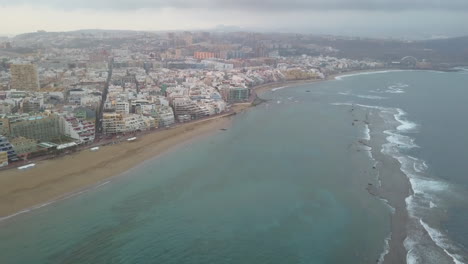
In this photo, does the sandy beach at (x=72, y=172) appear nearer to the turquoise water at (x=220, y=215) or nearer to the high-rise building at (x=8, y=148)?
the turquoise water at (x=220, y=215)

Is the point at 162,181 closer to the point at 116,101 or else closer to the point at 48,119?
the point at 48,119

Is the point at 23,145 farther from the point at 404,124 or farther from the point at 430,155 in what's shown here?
the point at 404,124

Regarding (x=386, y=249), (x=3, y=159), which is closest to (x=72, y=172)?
(x=3, y=159)

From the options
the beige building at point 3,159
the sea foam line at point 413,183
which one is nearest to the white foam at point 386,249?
the sea foam line at point 413,183

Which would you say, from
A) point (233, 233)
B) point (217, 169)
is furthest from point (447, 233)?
point (217, 169)

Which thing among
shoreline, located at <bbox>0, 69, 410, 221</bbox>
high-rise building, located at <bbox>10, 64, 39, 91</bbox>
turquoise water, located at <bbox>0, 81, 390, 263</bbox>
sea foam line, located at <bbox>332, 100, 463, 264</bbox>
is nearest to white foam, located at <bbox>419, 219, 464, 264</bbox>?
sea foam line, located at <bbox>332, 100, 463, 264</bbox>

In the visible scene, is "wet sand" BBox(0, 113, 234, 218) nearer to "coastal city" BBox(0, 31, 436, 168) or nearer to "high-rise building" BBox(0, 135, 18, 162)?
"coastal city" BBox(0, 31, 436, 168)
